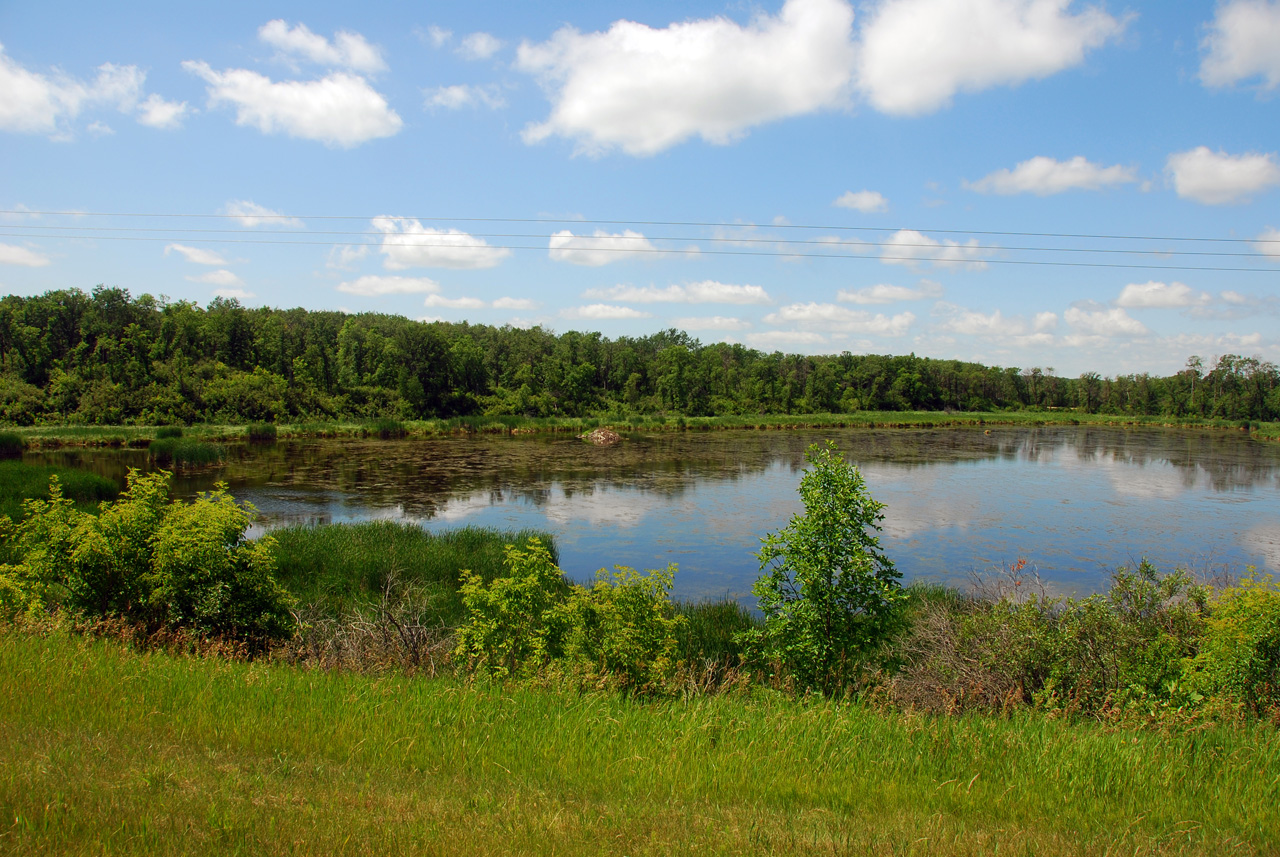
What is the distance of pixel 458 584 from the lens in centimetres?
1477

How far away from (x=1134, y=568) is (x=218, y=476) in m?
35.7

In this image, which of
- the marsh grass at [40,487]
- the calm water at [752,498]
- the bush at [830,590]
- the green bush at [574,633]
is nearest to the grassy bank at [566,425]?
the calm water at [752,498]

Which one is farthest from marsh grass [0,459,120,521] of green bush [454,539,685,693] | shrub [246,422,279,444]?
shrub [246,422,279,444]

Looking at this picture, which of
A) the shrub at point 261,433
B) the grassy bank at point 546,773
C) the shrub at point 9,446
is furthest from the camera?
the shrub at point 261,433

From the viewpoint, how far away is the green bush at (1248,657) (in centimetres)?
662

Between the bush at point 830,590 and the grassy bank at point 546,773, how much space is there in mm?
1619

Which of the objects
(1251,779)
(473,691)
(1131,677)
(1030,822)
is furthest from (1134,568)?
(473,691)

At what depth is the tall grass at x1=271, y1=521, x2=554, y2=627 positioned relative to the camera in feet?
43.5

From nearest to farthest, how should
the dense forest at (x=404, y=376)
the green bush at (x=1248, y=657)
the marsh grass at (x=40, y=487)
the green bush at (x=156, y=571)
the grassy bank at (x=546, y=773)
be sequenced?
the grassy bank at (x=546, y=773) < the green bush at (x=1248, y=657) < the green bush at (x=156, y=571) < the marsh grass at (x=40, y=487) < the dense forest at (x=404, y=376)

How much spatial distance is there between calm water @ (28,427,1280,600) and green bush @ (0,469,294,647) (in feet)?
31.6

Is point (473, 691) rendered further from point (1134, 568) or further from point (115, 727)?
point (1134, 568)

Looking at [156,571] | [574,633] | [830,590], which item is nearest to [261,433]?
[156,571]

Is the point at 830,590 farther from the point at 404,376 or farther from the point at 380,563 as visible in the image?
the point at 404,376

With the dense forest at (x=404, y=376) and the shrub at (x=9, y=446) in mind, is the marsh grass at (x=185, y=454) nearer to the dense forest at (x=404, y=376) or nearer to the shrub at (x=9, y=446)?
the shrub at (x=9, y=446)
